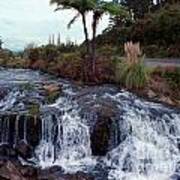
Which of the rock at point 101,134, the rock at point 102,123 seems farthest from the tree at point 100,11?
the rock at point 101,134

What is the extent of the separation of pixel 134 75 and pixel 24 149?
5.30 meters

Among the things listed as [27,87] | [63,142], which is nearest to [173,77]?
[27,87]

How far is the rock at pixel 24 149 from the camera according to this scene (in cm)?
1273

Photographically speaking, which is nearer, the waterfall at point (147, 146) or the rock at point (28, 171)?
the rock at point (28, 171)

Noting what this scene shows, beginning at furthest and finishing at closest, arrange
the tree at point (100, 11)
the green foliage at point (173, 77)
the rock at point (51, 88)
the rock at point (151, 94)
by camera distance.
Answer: the tree at point (100, 11) < the green foliage at point (173, 77) < the rock at point (151, 94) < the rock at point (51, 88)

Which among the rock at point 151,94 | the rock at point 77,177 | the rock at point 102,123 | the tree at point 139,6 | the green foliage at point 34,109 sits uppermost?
the tree at point 139,6

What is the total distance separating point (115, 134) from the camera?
13500 millimetres

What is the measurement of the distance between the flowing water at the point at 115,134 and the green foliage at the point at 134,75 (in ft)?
5.57

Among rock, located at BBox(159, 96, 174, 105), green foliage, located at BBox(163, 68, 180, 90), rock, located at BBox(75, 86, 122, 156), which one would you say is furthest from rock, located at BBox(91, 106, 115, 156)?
green foliage, located at BBox(163, 68, 180, 90)

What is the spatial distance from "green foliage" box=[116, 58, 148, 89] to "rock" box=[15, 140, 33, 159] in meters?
5.02

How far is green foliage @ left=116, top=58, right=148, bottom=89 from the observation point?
55.4 feet

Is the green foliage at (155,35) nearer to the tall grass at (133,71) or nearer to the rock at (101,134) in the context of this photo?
the tall grass at (133,71)

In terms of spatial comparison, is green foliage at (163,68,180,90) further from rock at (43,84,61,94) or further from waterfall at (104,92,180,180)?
rock at (43,84,61,94)

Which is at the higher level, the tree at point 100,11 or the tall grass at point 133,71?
the tree at point 100,11
